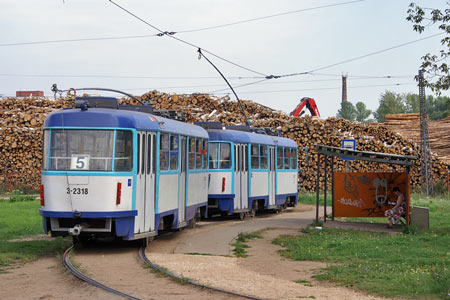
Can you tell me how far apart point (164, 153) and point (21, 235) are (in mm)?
4913

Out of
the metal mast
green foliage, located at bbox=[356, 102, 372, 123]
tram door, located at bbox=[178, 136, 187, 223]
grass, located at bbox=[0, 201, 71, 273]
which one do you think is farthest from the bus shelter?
green foliage, located at bbox=[356, 102, 372, 123]

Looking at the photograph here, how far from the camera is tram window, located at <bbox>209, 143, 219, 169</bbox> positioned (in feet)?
74.2

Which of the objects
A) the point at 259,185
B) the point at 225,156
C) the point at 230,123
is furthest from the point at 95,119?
the point at 230,123

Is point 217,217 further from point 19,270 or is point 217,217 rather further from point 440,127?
point 440,127

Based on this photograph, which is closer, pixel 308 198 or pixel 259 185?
pixel 259 185

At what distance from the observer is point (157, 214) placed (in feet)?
50.7

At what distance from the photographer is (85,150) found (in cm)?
1371

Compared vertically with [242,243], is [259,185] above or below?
above

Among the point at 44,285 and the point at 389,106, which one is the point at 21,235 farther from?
the point at 389,106

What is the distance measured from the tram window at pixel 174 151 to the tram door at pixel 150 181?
1.36 metres

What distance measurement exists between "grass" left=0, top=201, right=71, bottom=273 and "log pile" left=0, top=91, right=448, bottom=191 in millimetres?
7939

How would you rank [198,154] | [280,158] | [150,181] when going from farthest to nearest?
1. [280,158]
2. [198,154]
3. [150,181]

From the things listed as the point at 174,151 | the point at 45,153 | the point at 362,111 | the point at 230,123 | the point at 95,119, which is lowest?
the point at 45,153

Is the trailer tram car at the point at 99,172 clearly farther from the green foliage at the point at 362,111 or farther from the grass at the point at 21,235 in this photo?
the green foliage at the point at 362,111
